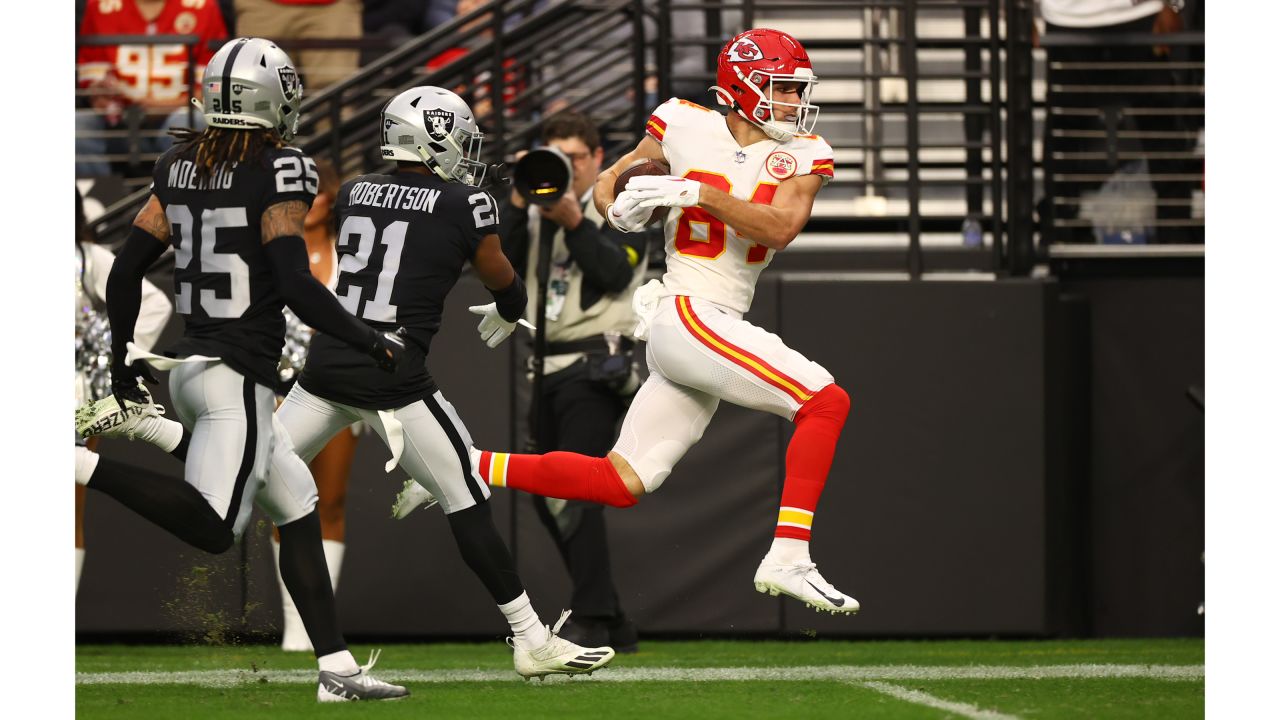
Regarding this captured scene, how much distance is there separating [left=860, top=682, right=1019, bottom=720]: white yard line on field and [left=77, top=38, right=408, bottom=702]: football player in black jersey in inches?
62.8

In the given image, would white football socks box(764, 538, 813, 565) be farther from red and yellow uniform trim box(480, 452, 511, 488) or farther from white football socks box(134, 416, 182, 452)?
white football socks box(134, 416, 182, 452)

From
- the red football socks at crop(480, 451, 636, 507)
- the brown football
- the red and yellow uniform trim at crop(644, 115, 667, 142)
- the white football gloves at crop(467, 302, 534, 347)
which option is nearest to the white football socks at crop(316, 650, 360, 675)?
the red football socks at crop(480, 451, 636, 507)

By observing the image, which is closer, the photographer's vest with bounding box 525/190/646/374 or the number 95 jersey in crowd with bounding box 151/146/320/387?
the number 95 jersey in crowd with bounding box 151/146/320/387

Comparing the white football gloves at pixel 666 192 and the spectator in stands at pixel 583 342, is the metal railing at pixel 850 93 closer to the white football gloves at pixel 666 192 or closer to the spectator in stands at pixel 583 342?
the spectator in stands at pixel 583 342

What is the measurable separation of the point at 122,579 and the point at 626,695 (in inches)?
136

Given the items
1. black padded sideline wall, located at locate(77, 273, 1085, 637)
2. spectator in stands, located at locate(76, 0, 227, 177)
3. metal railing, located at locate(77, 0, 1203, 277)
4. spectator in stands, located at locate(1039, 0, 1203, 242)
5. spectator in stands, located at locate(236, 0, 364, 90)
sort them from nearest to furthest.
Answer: black padded sideline wall, located at locate(77, 273, 1085, 637) → metal railing, located at locate(77, 0, 1203, 277) → spectator in stands, located at locate(1039, 0, 1203, 242) → spectator in stands, located at locate(76, 0, 227, 177) → spectator in stands, located at locate(236, 0, 364, 90)

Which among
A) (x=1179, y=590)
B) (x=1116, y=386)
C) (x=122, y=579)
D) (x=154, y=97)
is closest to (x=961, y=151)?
(x=1116, y=386)

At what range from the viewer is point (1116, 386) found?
26.8ft

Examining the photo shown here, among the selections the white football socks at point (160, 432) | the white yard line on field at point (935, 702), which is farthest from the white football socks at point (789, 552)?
Answer: the white football socks at point (160, 432)

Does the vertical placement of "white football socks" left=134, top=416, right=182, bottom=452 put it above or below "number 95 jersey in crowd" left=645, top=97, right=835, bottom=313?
below

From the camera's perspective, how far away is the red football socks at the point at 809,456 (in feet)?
17.5

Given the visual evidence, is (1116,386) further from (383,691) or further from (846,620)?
(383,691)

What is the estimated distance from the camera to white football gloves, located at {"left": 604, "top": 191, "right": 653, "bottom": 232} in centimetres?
524

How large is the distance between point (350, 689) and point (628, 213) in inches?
64.0
